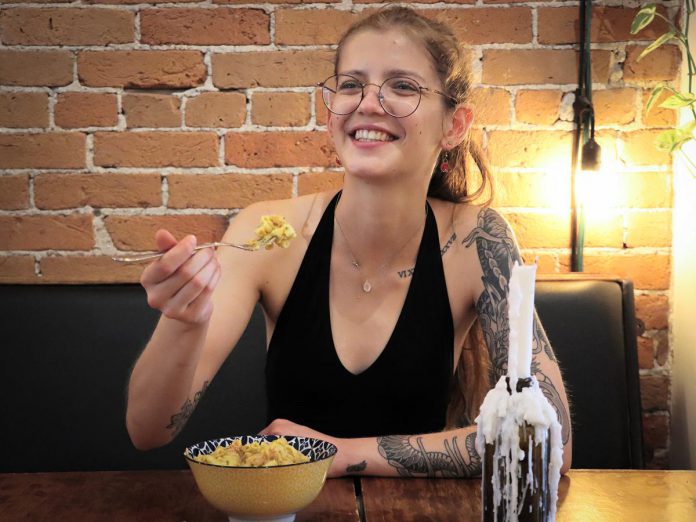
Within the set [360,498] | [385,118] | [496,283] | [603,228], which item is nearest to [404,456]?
[360,498]

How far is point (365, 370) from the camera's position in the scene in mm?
1549

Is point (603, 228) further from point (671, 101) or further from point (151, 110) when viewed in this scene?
point (151, 110)

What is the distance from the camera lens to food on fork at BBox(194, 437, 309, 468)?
1000 millimetres

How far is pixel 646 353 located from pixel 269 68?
109 centimetres

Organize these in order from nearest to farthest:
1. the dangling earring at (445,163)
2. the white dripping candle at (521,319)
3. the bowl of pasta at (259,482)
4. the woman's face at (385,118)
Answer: the white dripping candle at (521,319), the bowl of pasta at (259,482), the woman's face at (385,118), the dangling earring at (445,163)

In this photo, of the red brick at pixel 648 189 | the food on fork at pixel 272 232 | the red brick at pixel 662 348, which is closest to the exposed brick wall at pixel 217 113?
the red brick at pixel 648 189

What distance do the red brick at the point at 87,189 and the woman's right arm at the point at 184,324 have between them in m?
0.50

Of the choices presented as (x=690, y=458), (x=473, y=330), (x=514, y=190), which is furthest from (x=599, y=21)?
(x=690, y=458)

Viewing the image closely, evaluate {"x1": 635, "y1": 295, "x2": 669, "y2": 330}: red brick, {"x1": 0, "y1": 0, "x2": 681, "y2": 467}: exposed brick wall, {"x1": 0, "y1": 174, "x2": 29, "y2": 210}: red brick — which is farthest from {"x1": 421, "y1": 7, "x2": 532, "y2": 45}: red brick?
{"x1": 0, "y1": 174, "x2": 29, "y2": 210}: red brick

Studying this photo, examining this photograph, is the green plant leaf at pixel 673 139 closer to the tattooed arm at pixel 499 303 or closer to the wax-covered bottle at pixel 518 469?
the tattooed arm at pixel 499 303

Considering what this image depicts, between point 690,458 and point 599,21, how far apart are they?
3.30 ft

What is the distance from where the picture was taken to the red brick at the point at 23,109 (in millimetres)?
2020

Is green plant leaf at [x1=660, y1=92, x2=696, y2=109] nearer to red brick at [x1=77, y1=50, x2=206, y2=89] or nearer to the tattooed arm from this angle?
the tattooed arm

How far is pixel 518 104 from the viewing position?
2.06 m
